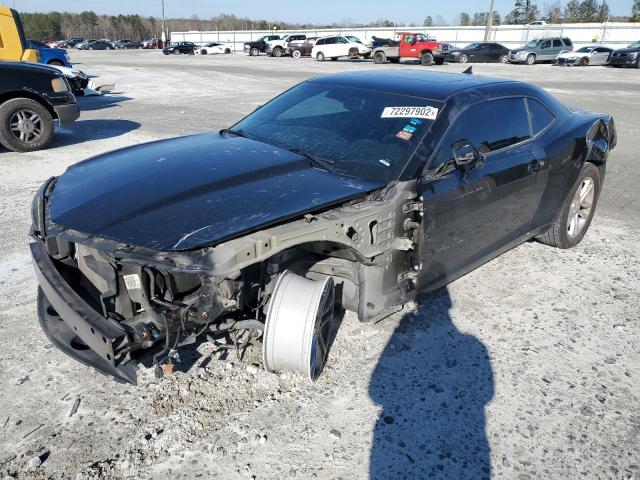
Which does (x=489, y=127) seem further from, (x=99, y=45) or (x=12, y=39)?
(x=99, y=45)

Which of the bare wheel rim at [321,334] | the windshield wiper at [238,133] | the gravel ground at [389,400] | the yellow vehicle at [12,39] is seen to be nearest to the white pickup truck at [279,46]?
the yellow vehicle at [12,39]

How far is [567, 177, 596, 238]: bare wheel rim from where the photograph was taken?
464 cm

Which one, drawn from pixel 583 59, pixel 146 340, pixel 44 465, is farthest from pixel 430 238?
pixel 583 59

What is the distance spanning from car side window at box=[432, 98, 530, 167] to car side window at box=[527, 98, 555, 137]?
0.09 metres

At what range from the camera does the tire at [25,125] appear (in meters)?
7.64

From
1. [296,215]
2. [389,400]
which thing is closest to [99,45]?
[296,215]

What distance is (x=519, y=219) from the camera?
3.99m

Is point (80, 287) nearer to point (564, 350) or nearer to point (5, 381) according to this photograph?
point (5, 381)

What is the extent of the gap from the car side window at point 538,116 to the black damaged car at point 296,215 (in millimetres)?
18

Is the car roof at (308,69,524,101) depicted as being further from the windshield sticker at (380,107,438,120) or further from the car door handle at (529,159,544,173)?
the car door handle at (529,159,544,173)

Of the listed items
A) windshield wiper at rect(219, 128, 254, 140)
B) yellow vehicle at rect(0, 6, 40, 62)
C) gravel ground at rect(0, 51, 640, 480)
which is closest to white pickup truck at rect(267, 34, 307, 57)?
yellow vehicle at rect(0, 6, 40, 62)

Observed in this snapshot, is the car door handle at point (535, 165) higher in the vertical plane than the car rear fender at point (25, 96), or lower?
lower

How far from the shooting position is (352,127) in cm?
346

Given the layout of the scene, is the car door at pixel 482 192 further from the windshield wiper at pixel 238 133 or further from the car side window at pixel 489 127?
the windshield wiper at pixel 238 133
